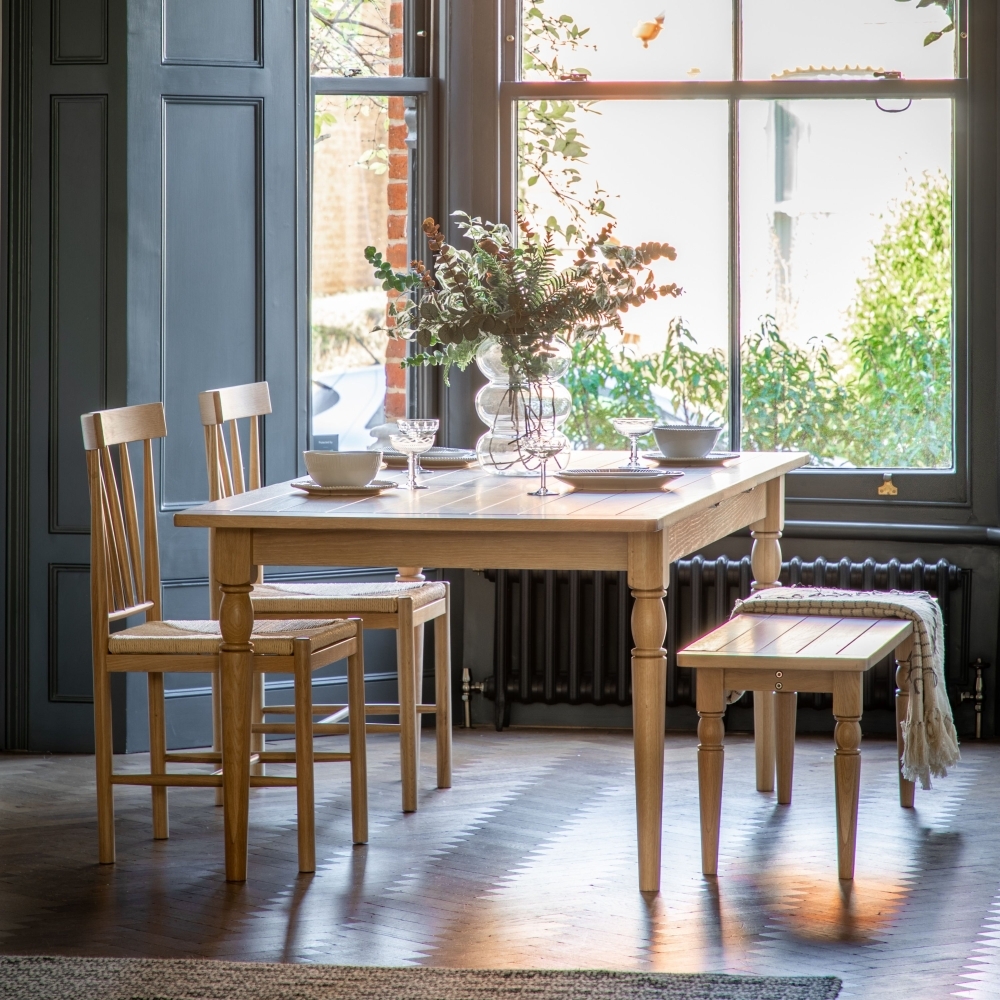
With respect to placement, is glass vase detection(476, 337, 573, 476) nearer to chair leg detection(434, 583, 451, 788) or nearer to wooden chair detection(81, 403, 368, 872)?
chair leg detection(434, 583, 451, 788)

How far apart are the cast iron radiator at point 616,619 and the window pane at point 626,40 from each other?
4.95 feet

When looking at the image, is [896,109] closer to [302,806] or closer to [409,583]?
[409,583]

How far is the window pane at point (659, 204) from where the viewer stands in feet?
15.9

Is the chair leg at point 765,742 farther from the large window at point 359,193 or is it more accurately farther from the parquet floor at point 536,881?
the large window at point 359,193

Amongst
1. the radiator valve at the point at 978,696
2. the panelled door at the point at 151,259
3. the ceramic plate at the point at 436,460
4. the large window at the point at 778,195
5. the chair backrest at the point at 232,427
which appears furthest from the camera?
the large window at the point at 778,195

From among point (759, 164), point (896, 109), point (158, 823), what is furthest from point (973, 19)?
point (158, 823)

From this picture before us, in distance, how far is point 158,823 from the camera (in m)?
3.66

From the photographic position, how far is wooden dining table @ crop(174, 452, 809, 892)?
308 centimetres

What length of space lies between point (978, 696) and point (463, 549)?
2149 mm

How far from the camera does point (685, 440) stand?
4016 millimetres

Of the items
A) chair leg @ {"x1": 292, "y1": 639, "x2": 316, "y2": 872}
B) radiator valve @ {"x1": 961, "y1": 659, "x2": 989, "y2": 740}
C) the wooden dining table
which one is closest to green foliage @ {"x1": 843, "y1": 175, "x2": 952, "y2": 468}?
radiator valve @ {"x1": 961, "y1": 659, "x2": 989, "y2": 740}

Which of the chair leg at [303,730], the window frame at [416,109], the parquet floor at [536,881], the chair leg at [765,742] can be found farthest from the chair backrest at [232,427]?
the chair leg at [765,742]

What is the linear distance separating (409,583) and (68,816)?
40.6 inches

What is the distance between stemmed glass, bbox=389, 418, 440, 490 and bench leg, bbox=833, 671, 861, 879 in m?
1.05
